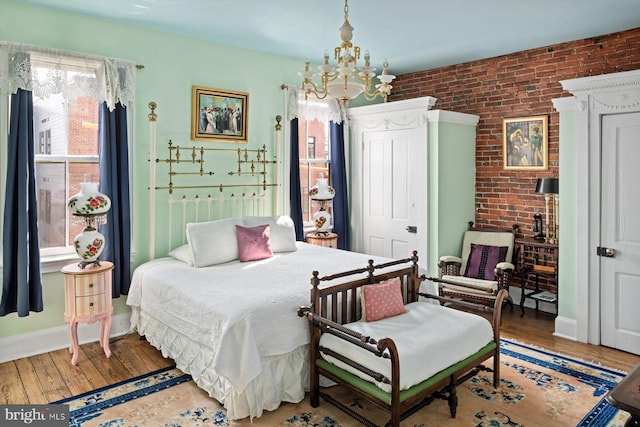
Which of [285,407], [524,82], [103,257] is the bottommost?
[285,407]

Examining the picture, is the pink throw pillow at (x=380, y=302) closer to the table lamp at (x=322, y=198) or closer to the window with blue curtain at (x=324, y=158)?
the table lamp at (x=322, y=198)

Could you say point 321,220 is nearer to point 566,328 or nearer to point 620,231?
point 566,328

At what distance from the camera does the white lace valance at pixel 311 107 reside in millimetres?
5262

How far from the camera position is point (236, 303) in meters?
2.95

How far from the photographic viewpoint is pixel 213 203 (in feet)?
15.7

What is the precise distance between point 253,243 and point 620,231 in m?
3.21

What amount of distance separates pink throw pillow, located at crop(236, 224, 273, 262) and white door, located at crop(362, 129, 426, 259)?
5.98ft

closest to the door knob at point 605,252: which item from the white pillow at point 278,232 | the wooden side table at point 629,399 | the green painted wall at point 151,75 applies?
the wooden side table at point 629,399

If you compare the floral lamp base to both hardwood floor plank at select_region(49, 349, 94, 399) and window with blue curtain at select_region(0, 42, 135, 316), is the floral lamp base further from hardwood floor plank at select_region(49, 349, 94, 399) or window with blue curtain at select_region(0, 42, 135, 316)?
hardwood floor plank at select_region(49, 349, 94, 399)

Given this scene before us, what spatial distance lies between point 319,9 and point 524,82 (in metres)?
2.68

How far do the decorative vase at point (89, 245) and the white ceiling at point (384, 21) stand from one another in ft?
5.90

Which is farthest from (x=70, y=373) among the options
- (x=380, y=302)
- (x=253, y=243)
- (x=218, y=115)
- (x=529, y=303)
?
(x=529, y=303)

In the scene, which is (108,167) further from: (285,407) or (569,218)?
(569,218)

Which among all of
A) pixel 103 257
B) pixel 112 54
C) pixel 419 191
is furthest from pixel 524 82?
pixel 103 257
